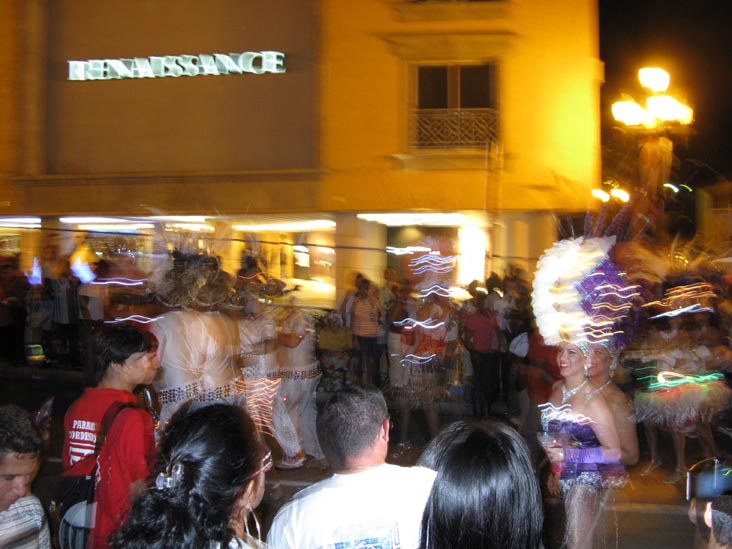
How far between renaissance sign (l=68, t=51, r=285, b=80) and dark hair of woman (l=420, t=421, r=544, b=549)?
13.8 metres

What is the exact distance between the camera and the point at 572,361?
3969 mm

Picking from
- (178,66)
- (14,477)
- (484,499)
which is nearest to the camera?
(484,499)

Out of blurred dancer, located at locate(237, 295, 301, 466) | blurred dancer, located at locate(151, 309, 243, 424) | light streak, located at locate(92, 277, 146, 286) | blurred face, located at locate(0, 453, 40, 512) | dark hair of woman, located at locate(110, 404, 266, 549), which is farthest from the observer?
light streak, located at locate(92, 277, 146, 286)

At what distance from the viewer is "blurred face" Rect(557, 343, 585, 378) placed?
396 cm

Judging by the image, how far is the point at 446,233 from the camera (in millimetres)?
14594

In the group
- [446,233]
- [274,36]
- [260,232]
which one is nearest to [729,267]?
[446,233]

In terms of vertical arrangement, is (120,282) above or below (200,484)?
above

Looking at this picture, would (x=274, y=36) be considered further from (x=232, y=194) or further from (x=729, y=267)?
(x=729, y=267)

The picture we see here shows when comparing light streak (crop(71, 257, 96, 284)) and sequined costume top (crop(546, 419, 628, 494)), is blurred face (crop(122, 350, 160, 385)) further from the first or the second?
light streak (crop(71, 257, 96, 284))

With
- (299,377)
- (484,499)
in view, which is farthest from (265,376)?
(484,499)

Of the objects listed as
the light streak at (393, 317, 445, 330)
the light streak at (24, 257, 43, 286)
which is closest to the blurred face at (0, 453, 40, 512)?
the light streak at (393, 317, 445, 330)

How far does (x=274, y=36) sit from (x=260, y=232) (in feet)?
13.7

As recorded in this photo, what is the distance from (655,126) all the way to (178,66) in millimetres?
10159

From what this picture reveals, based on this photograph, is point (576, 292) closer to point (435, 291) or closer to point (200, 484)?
point (200, 484)
